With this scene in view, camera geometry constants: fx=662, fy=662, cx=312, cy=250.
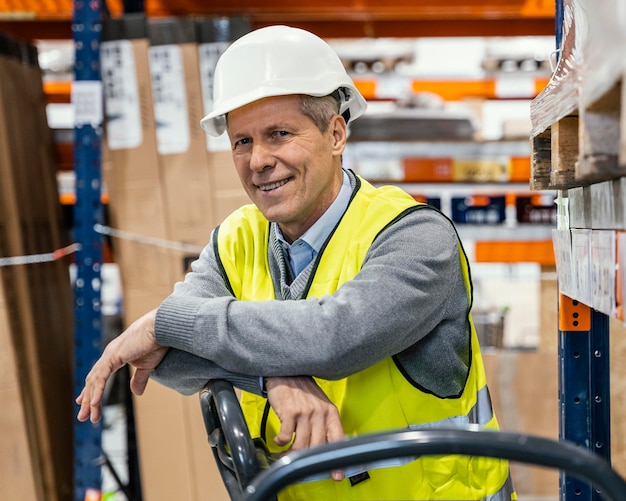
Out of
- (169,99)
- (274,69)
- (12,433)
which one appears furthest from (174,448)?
(274,69)

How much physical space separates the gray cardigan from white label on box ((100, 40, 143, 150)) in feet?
7.18

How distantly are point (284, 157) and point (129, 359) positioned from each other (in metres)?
0.72

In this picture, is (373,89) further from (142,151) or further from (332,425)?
(332,425)

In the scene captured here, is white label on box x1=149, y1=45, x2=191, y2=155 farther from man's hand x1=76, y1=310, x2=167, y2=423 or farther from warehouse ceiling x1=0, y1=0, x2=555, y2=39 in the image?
man's hand x1=76, y1=310, x2=167, y2=423

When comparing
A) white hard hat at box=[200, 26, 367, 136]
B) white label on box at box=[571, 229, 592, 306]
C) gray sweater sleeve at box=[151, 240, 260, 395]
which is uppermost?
white hard hat at box=[200, 26, 367, 136]

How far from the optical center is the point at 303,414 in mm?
1612

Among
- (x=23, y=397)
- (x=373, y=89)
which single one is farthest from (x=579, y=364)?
(x=373, y=89)

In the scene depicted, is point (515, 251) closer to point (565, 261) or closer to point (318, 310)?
point (565, 261)

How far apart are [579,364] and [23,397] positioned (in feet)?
9.62

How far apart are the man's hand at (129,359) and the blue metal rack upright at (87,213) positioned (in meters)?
1.85

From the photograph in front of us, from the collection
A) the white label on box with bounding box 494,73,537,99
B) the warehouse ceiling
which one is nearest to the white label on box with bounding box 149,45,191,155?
the warehouse ceiling

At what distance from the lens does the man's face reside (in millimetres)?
1899

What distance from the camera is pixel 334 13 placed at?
4273mm

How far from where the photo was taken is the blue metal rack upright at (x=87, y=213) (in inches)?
143
